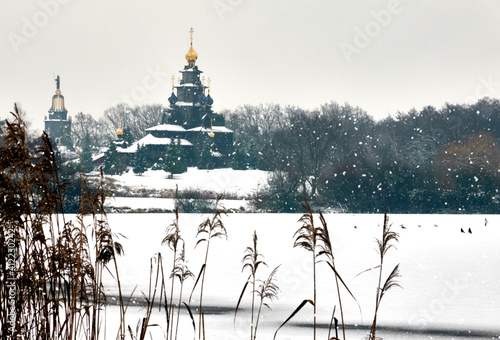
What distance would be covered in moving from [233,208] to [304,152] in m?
14.1

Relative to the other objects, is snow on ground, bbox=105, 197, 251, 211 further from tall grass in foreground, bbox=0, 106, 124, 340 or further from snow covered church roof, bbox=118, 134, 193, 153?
tall grass in foreground, bbox=0, 106, 124, 340

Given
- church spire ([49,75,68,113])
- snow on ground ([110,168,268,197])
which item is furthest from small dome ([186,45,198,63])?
church spire ([49,75,68,113])

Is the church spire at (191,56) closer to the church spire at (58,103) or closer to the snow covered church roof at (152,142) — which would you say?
the snow covered church roof at (152,142)

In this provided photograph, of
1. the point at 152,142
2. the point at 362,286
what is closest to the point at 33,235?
the point at 362,286

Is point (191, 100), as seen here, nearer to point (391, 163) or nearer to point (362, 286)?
point (391, 163)

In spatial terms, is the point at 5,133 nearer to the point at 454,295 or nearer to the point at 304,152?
the point at 454,295

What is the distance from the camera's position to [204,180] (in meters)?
69.9

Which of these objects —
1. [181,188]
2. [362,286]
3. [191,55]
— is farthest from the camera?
[191,55]

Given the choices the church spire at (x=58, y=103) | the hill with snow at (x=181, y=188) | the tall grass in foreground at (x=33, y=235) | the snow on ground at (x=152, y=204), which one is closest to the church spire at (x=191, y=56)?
the hill with snow at (x=181, y=188)

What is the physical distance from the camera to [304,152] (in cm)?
6419

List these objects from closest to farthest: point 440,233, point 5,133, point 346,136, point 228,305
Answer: point 5,133
point 228,305
point 440,233
point 346,136

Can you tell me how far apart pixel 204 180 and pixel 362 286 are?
179ft

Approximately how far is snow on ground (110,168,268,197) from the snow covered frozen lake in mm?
30734

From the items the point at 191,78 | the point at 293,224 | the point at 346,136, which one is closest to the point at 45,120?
the point at 191,78
